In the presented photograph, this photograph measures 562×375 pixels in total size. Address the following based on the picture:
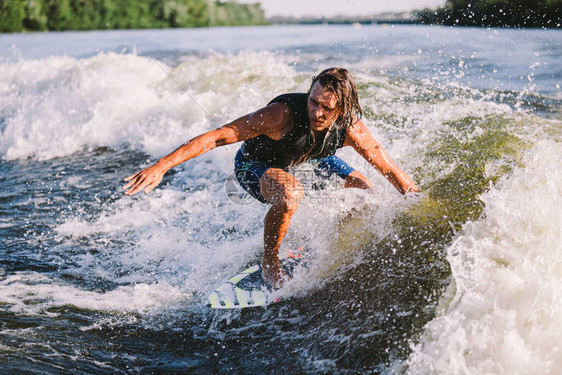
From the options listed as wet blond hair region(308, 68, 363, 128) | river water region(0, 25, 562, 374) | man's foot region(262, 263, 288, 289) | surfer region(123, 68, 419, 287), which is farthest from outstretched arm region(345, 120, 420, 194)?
man's foot region(262, 263, 288, 289)

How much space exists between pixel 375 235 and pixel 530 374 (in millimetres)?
1689

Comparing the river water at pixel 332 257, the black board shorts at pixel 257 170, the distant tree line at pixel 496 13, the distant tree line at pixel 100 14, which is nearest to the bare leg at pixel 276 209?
the black board shorts at pixel 257 170

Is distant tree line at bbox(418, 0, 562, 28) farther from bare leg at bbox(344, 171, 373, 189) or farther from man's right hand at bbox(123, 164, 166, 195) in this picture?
man's right hand at bbox(123, 164, 166, 195)

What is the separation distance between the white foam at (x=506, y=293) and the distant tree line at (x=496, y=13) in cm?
541

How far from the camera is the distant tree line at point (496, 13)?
880 cm

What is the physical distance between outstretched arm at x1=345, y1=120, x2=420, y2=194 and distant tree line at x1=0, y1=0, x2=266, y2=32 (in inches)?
1960

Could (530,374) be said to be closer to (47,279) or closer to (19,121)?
(47,279)

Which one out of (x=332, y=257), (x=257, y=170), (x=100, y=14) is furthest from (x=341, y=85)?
(x=100, y=14)

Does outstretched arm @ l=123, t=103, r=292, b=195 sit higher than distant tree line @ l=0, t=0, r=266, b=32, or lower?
lower

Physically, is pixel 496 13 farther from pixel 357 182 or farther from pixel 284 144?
pixel 284 144

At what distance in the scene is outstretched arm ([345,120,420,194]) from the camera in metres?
3.92

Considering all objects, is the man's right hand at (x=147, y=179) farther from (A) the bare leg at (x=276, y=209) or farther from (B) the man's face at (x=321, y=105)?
(B) the man's face at (x=321, y=105)

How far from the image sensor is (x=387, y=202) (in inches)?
169

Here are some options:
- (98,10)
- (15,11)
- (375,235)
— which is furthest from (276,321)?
(98,10)
